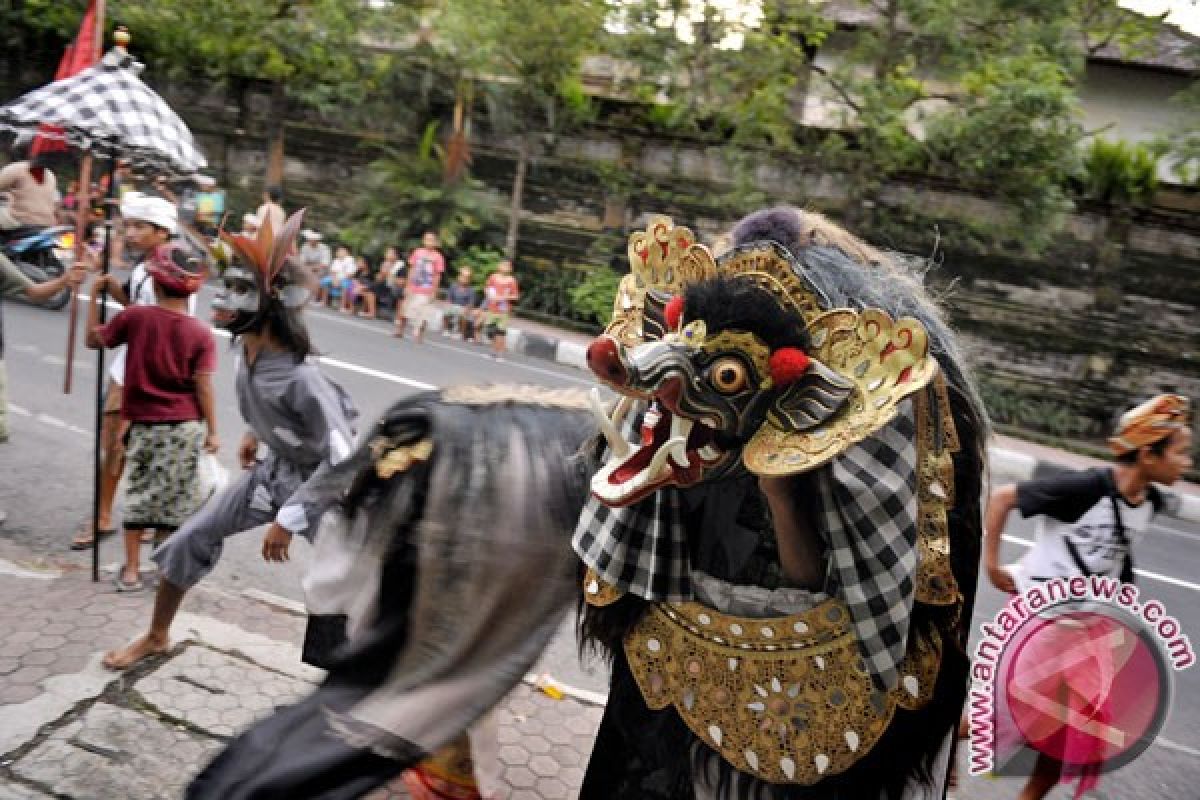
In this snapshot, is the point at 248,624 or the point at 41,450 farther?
the point at 41,450

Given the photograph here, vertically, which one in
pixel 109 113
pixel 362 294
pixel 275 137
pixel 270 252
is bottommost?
pixel 362 294

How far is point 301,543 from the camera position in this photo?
523 centimetres

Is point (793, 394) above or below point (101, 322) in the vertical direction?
above

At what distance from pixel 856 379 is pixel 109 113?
378cm

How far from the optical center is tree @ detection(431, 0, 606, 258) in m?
13.4

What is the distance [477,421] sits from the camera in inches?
93.7

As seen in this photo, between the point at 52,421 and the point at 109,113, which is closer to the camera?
the point at 109,113

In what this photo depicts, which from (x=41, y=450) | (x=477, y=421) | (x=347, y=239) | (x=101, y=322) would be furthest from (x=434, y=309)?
(x=477, y=421)

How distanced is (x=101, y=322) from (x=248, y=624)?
5.37 ft

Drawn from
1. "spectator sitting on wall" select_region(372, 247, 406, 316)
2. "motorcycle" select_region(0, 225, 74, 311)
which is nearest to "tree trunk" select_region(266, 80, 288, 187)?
"spectator sitting on wall" select_region(372, 247, 406, 316)

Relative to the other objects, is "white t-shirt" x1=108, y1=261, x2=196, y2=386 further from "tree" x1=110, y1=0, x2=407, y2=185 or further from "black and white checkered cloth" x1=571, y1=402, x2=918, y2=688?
"tree" x1=110, y1=0, x2=407, y2=185

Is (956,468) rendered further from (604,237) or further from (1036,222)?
(604,237)

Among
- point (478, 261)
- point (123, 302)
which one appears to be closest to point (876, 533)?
point (123, 302)

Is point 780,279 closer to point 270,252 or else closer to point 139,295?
point 270,252
